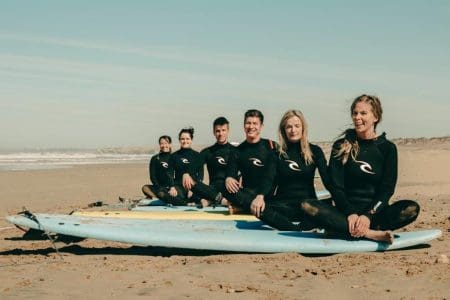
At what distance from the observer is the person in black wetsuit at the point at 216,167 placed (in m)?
8.11

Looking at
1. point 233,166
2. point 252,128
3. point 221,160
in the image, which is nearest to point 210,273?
point 233,166

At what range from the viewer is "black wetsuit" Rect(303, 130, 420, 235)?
16.4ft

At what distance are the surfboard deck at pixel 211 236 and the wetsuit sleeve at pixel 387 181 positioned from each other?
0.41 metres

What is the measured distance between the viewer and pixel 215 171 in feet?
27.5

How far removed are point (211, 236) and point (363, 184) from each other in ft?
5.22

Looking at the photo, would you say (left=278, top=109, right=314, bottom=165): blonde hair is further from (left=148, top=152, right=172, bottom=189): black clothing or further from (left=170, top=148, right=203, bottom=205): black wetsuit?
(left=148, top=152, right=172, bottom=189): black clothing

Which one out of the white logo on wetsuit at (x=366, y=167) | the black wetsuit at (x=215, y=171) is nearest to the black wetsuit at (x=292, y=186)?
the white logo on wetsuit at (x=366, y=167)

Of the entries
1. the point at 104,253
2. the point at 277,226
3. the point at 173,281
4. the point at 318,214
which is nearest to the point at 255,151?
the point at 277,226

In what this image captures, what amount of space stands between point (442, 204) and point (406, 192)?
3.10m

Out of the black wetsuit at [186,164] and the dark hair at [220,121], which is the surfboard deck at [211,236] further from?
the black wetsuit at [186,164]

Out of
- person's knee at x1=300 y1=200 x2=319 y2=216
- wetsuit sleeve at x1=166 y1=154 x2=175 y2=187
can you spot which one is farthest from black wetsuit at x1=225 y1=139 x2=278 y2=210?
wetsuit sleeve at x1=166 y1=154 x2=175 y2=187

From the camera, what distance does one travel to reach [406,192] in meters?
12.8

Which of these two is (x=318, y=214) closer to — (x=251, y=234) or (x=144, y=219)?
(x=251, y=234)

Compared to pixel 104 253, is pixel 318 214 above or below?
above
